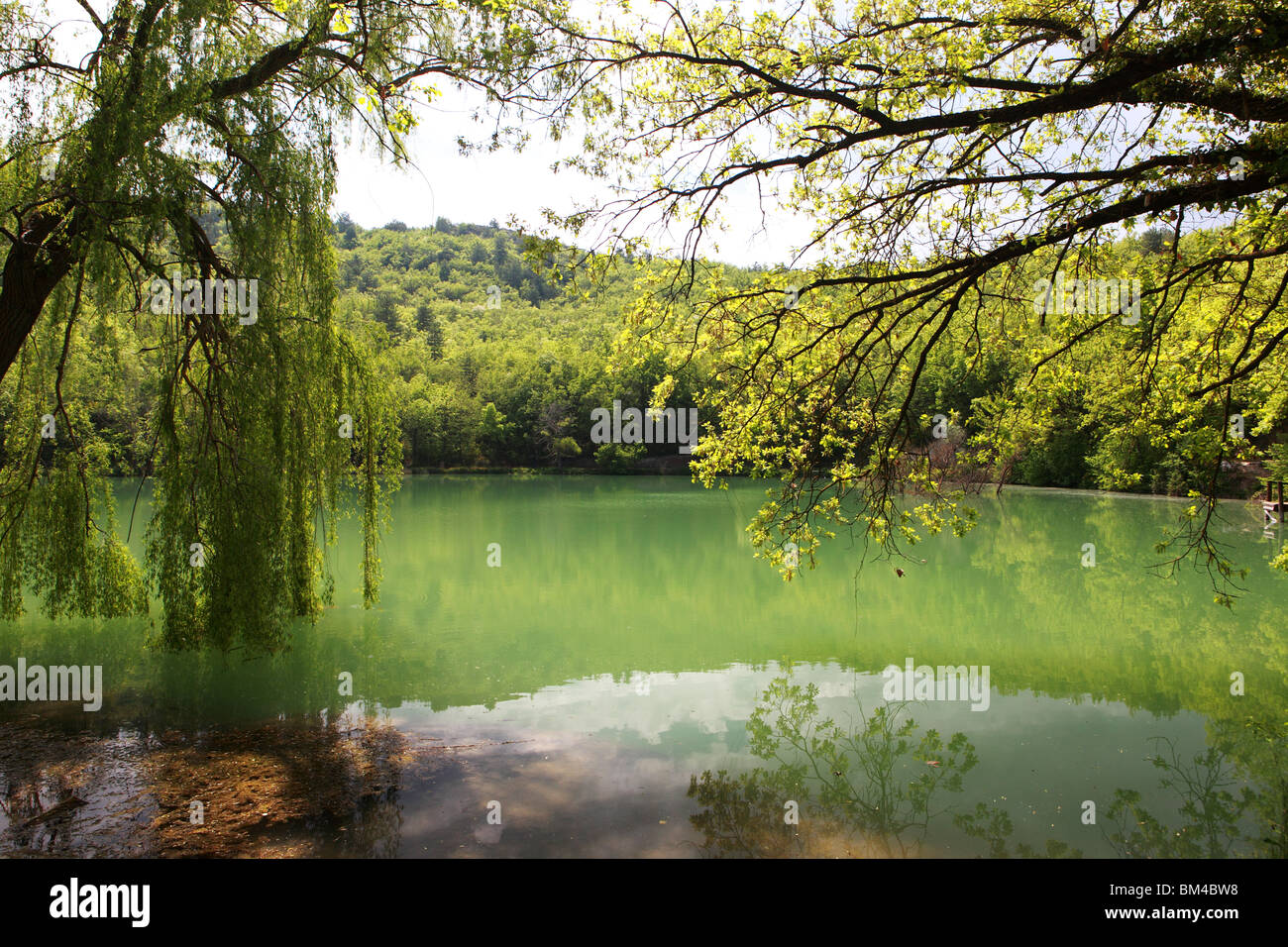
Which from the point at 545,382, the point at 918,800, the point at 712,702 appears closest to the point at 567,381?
the point at 545,382

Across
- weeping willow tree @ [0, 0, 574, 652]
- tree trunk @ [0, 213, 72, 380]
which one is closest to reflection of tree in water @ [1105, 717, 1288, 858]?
weeping willow tree @ [0, 0, 574, 652]

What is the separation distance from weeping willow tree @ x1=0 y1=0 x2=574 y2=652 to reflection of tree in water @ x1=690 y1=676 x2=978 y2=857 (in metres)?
4.55

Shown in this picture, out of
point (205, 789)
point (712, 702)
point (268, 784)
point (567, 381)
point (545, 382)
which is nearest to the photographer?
point (205, 789)

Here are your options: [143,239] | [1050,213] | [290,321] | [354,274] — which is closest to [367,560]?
[290,321]

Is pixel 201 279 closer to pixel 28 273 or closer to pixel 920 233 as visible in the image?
pixel 28 273

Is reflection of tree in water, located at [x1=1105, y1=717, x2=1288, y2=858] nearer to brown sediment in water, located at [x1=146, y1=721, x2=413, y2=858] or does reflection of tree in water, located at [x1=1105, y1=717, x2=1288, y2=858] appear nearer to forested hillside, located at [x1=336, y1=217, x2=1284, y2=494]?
forested hillside, located at [x1=336, y1=217, x2=1284, y2=494]

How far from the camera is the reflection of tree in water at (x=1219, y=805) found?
5.61 metres

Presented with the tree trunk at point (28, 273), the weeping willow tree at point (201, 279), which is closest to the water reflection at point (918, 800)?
the weeping willow tree at point (201, 279)

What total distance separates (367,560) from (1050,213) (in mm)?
7865

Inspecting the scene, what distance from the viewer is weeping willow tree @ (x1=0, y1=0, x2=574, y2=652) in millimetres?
6449

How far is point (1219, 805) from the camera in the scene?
20.5ft

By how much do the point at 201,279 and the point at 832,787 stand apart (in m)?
7.19

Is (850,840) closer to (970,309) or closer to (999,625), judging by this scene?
(970,309)

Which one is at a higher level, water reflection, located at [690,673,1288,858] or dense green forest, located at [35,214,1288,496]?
dense green forest, located at [35,214,1288,496]
